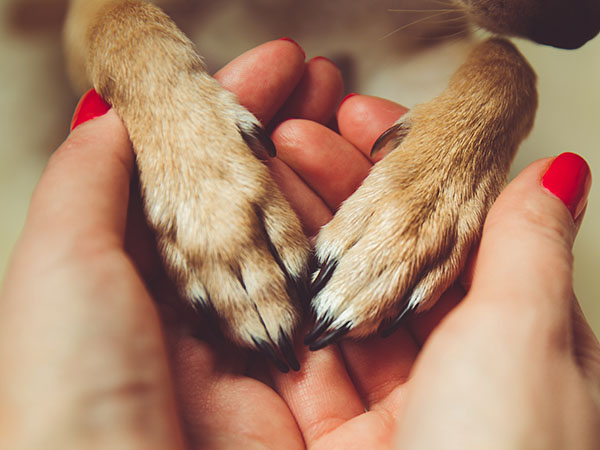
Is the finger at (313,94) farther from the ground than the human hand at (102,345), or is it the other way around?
the finger at (313,94)

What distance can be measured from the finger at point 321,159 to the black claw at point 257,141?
0.63ft

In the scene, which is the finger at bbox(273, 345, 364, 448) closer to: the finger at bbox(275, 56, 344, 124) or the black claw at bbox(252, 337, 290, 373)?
the black claw at bbox(252, 337, 290, 373)

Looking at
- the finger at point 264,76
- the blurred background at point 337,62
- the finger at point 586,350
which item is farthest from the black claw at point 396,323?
the blurred background at point 337,62

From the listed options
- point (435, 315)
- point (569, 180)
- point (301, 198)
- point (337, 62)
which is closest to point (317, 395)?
point (435, 315)

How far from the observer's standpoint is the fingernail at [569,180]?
2.19 ft

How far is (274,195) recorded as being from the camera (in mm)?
674

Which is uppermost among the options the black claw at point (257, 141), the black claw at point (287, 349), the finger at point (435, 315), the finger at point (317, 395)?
the black claw at point (257, 141)

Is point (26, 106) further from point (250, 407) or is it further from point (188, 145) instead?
point (250, 407)

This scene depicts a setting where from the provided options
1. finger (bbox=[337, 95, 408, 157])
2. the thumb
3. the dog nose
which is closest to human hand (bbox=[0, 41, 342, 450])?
the thumb

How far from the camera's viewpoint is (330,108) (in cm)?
105

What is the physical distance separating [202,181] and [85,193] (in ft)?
0.49

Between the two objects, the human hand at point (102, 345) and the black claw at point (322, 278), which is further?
the black claw at point (322, 278)

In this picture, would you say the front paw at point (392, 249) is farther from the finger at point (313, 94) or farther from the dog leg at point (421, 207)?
the finger at point (313, 94)

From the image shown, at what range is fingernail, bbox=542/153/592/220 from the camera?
67 centimetres
